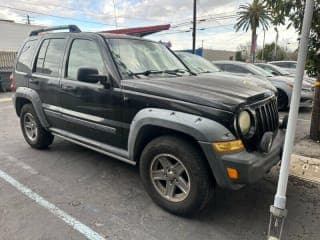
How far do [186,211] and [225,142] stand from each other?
891 millimetres

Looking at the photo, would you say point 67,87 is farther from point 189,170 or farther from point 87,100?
point 189,170

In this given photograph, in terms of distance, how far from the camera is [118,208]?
3453 mm

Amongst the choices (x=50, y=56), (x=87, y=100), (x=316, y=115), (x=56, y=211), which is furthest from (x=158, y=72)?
(x=316, y=115)

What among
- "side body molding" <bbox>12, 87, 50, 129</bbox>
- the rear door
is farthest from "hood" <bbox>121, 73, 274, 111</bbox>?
"side body molding" <bbox>12, 87, 50, 129</bbox>

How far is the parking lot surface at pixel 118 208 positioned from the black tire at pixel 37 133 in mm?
616

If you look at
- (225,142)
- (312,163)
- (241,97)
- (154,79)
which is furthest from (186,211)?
(312,163)

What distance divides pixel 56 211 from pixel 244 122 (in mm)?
2232

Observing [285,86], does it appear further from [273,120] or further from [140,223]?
[140,223]

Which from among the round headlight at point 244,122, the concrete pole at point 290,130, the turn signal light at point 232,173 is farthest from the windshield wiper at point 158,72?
the concrete pole at point 290,130

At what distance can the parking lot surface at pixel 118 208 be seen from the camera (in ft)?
9.86

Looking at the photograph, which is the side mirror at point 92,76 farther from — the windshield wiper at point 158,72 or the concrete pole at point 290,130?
the concrete pole at point 290,130

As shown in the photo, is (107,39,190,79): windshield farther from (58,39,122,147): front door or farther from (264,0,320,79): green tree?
(264,0,320,79): green tree

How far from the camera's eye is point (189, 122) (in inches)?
115

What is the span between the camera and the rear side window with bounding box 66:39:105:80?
3963mm
